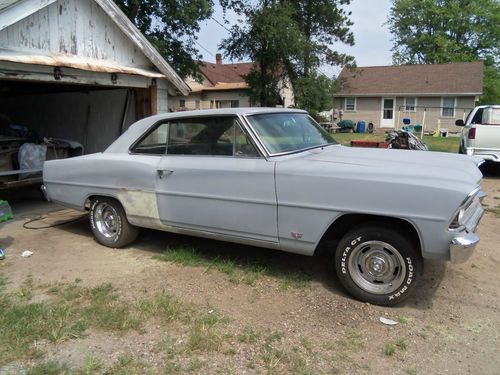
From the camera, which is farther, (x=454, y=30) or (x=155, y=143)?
(x=454, y=30)

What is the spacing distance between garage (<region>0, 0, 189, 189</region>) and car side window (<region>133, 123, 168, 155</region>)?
96.0 inches

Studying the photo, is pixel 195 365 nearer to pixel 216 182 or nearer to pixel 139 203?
pixel 216 182

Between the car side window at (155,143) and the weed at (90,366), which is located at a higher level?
the car side window at (155,143)

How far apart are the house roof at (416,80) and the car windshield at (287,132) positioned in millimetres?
25101

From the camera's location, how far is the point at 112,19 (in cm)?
805

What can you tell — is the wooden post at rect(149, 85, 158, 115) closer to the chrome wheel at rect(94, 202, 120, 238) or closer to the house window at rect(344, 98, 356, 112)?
the chrome wheel at rect(94, 202, 120, 238)

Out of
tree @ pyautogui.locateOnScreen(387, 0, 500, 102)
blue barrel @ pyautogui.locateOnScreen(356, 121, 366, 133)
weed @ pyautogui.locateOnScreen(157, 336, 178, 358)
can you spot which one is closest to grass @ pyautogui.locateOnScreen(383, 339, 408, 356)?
weed @ pyautogui.locateOnScreen(157, 336, 178, 358)

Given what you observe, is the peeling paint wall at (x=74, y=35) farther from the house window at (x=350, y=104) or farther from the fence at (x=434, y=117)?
the house window at (x=350, y=104)

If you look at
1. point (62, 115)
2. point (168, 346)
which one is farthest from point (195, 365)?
point (62, 115)

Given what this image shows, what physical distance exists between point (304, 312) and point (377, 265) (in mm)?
750

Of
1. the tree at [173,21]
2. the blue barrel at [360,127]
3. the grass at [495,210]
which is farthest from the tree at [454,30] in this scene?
the grass at [495,210]

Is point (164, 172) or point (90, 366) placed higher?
point (164, 172)

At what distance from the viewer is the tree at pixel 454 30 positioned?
4238 centimetres

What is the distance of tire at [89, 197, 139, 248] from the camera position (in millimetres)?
5402
